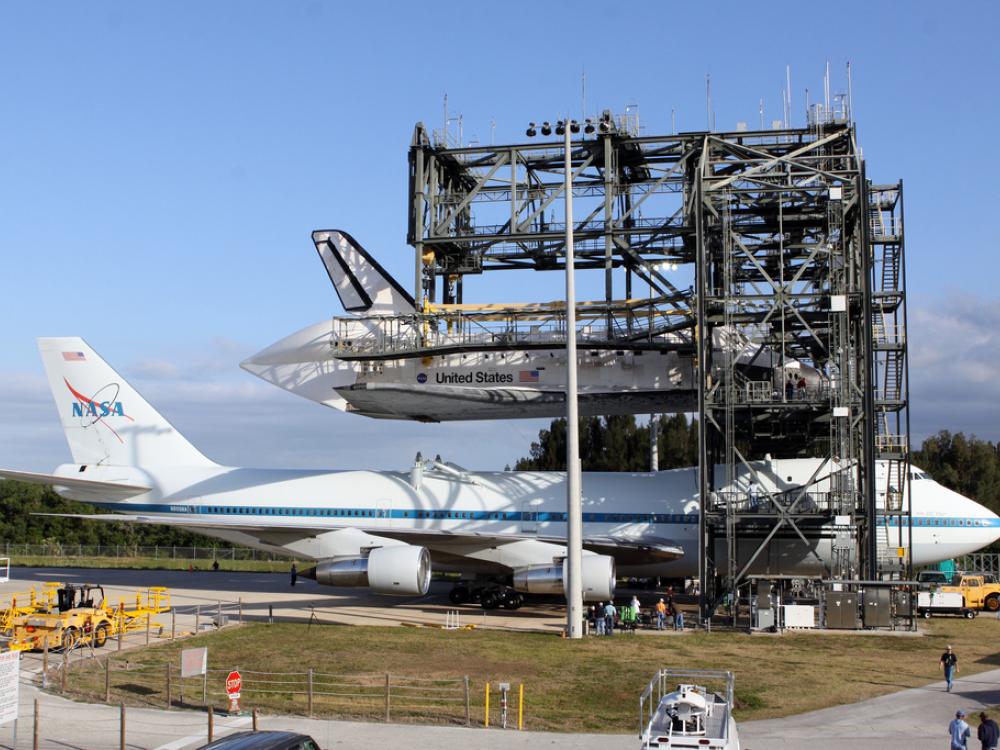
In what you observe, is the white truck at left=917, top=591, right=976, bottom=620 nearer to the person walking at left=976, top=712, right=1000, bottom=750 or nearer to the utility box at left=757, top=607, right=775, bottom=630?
the utility box at left=757, top=607, right=775, bottom=630

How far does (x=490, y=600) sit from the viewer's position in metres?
37.6

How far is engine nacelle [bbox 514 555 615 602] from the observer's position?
107ft

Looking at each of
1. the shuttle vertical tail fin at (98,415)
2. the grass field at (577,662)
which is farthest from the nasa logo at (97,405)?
the grass field at (577,662)

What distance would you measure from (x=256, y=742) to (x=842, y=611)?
2383 cm

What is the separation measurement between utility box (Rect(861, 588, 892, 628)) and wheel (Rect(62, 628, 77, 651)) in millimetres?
23418

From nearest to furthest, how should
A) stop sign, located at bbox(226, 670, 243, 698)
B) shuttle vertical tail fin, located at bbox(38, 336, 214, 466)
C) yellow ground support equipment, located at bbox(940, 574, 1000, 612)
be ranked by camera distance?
stop sign, located at bbox(226, 670, 243, 698) < yellow ground support equipment, located at bbox(940, 574, 1000, 612) < shuttle vertical tail fin, located at bbox(38, 336, 214, 466)

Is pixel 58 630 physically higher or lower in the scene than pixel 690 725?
lower

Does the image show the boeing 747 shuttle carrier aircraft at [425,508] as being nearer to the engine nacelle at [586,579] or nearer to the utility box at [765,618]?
the engine nacelle at [586,579]

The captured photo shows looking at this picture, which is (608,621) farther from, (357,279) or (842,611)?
(357,279)

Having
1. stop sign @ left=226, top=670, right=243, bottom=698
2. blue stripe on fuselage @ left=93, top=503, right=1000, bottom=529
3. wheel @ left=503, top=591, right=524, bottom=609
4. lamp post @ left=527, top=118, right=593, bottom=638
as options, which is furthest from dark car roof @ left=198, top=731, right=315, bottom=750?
blue stripe on fuselage @ left=93, top=503, right=1000, bottom=529

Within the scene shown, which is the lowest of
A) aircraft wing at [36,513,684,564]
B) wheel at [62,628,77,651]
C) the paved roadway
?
the paved roadway

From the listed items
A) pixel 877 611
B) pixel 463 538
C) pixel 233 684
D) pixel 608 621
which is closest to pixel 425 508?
pixel 463 538

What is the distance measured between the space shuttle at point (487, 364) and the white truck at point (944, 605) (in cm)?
1002

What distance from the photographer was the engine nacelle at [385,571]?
32.5m
